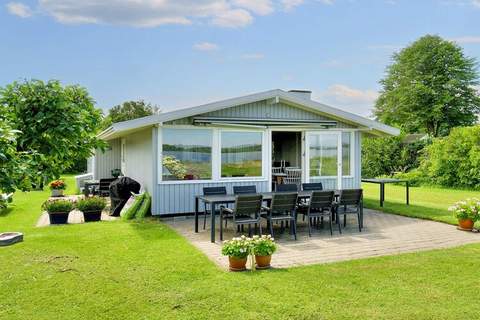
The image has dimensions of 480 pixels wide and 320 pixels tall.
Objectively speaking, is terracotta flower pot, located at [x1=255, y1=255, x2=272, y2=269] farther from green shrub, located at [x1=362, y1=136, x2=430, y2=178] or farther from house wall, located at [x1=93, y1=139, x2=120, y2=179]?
green shrub, located at [x1=362, y1=136, x2=430, y2=178]

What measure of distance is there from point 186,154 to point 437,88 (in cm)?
3025

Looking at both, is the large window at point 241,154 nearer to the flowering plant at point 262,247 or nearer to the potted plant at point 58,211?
the potted plant at point 58,211

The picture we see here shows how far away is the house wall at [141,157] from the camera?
402 inches

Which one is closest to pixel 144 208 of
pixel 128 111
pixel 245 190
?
pixel 245 190

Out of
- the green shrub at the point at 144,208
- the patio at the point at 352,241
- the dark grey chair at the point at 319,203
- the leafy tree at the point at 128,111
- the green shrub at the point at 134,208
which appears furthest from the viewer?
the leafy tree at the point at 128,111

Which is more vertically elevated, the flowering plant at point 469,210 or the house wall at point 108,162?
the house wall at point 108,162

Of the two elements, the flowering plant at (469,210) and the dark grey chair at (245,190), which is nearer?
the flowering plant at (469,210)

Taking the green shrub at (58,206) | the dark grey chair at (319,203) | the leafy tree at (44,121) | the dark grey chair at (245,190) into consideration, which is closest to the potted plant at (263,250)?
the dark grey chair at (319,203)

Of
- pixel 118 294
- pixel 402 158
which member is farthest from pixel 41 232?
pixel 402 158

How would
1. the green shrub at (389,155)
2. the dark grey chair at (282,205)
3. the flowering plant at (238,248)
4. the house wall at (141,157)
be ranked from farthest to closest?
the green shrub at (389,155), the house wall at (141,157), the dark grey chair at (282,205), the flowering plant at (238,248)

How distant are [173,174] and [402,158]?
15740 millimetres

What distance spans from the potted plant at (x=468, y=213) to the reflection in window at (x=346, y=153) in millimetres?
3808

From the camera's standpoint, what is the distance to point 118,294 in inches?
177

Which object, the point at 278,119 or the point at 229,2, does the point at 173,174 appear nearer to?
the point at 278,119
